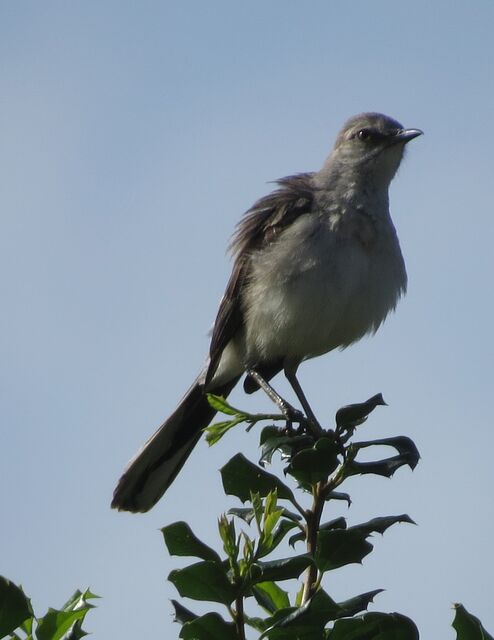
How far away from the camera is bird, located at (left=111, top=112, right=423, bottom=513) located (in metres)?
5.88

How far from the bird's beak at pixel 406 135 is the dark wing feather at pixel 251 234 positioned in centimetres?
80

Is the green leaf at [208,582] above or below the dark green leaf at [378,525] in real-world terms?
below

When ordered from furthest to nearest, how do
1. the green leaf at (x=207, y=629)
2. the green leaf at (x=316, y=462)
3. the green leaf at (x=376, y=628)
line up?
the green leaf at (x=316, y=462)
the green leaf at (x=376, y=628)
the green leaf at (x=207, y=629)

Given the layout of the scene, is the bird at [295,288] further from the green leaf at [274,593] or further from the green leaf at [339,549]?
the green leaf at [339,549]

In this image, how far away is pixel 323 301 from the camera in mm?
5812

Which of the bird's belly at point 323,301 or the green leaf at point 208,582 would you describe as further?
the bird's belly at point 323,301

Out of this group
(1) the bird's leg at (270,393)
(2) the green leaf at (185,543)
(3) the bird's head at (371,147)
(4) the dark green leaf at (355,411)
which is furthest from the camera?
(3) the bird's head at (371,147)

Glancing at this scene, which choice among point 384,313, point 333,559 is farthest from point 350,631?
point 384,313

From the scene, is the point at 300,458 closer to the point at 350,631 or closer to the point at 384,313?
the point at 350,631

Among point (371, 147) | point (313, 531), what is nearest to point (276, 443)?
point (313, 531)

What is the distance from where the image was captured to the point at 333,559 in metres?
2.51

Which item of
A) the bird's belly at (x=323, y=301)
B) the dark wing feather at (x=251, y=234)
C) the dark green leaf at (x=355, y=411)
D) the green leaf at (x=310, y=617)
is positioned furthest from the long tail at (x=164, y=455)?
the green leaf at (x=310, y=617)

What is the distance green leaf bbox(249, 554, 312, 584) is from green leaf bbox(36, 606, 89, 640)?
454mm

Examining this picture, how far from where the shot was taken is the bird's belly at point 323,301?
229 inches
